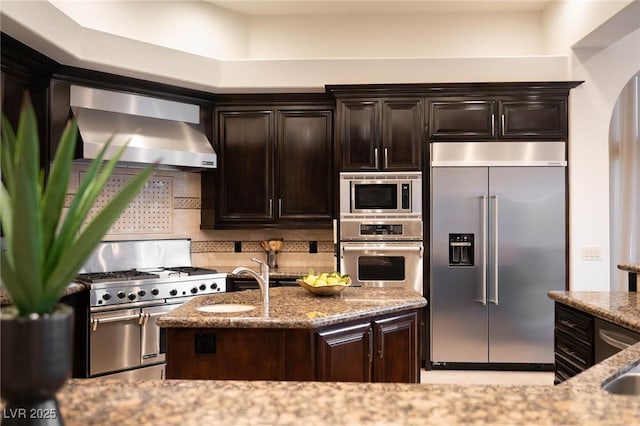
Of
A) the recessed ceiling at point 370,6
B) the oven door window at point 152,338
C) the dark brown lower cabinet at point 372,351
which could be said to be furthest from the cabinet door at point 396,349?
the recessed ceiling at point 370,6

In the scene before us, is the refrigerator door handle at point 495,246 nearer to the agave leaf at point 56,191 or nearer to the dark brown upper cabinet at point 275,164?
the dark brown upper cabinet at point 275,164

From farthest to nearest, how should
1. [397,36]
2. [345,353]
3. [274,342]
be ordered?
1. [397,36]
2. [345,353]
3. [274,342]

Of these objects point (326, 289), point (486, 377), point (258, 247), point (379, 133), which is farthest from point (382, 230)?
point (326, 289)

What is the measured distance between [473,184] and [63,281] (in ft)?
13.2

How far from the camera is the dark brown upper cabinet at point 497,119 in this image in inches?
173

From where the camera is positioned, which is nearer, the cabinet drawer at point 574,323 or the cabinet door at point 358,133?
the cabinet drawer at point 574,323

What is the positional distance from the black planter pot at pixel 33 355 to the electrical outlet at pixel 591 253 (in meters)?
4.47

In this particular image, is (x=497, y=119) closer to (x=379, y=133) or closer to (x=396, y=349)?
(x=379, y=133)

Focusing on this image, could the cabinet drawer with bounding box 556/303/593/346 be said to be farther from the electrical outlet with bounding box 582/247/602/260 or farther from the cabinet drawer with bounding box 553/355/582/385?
the electrical outlet with bounding box 582/247/602/260

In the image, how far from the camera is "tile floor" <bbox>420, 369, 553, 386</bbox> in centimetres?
405

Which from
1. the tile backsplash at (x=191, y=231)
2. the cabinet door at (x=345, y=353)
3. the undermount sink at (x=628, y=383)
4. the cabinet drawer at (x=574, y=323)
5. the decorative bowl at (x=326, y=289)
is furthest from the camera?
the tile backsplash at (x=191, y=231)

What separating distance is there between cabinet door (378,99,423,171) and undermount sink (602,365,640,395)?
115 inches

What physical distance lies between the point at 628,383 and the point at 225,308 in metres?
1.90

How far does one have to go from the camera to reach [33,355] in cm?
75
